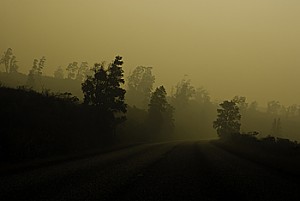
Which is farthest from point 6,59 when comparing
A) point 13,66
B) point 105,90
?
point 105,90

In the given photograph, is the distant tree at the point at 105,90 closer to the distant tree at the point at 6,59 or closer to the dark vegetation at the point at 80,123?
the dark vegetation at the point at 80,123

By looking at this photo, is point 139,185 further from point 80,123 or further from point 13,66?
point 13,66

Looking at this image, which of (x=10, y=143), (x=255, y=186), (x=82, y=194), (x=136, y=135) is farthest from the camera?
(x=136, y=135)

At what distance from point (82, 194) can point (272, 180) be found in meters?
8.35

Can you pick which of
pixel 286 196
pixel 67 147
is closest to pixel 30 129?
pixel 67 147

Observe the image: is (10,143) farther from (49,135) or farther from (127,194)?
(127,194)

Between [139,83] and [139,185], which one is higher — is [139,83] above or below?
above

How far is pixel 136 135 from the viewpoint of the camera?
2768 inches

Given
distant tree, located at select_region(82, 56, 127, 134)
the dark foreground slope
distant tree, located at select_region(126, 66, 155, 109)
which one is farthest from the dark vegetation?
distant tree, located at select_region(126, 66, 155, 109)

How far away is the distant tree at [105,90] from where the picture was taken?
1881 inches

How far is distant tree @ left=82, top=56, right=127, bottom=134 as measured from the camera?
157 feet

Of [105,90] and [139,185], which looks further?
[105,90]

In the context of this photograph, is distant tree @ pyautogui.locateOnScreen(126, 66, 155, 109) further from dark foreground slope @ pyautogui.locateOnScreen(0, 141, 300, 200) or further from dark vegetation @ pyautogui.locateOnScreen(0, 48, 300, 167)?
dark foreground slope @ pyautogui.locateOnScreen(0, 141, 300, 200)

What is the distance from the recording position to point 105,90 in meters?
50.2
